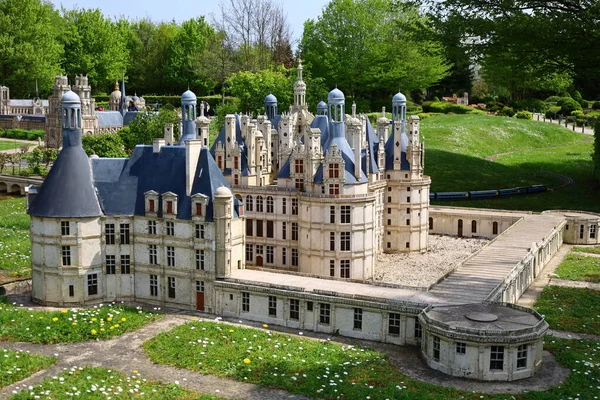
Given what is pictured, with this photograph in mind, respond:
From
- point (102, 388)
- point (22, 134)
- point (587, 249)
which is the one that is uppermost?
point (22, 134)

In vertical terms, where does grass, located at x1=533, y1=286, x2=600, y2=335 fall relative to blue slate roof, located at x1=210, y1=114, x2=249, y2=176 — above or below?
below

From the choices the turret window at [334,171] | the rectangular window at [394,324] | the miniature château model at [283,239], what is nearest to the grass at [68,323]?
the miniature château model at [283,239]

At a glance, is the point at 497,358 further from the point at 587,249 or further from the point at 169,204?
the point at 587,249

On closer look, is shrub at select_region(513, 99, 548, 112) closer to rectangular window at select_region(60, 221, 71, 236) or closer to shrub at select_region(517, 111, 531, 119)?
shrub at select_region(517, 111, 531, 119)

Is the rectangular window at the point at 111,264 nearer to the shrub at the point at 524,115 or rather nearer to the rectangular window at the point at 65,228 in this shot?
the rectangular window at the point at 65,228

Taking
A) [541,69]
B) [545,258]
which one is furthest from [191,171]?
[541,69]

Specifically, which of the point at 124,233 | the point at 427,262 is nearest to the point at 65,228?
the point at 124,233

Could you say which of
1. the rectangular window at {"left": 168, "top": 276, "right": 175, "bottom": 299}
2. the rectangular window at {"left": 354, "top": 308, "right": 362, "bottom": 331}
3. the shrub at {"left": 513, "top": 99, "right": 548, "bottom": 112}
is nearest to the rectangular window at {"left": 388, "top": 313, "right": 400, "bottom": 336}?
the rectangular window at {"left": 354, "top": 308, "right": 362, "bottom": 331}
